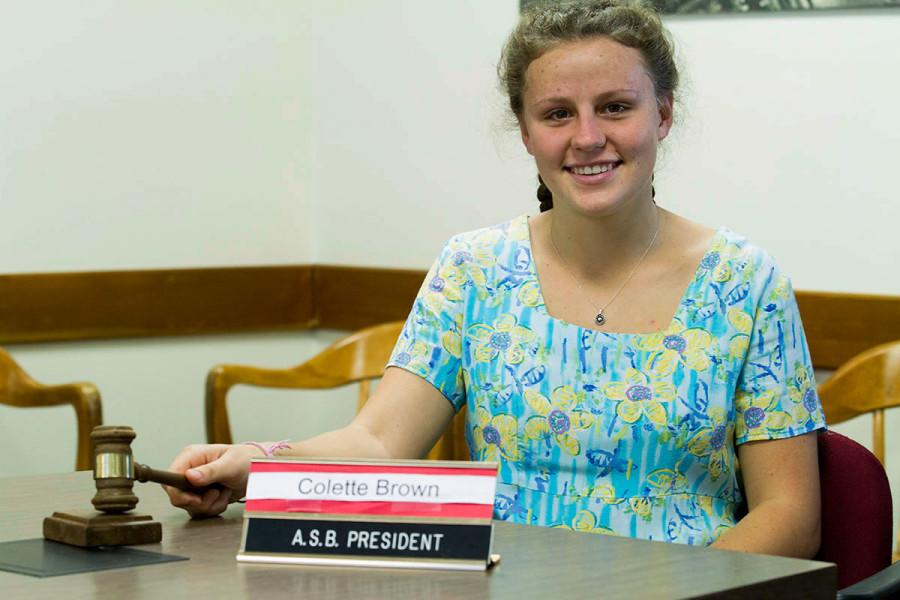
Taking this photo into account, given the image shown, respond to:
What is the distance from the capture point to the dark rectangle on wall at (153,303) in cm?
388

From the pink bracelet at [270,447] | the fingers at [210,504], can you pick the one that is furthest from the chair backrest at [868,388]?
the fingers at [210,504]

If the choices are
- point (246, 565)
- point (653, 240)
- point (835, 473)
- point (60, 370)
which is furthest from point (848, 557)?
point (60, 370)

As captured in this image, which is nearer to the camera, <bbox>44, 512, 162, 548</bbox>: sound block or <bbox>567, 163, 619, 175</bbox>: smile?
<bbox>44, 512, 162, 548</bbox>: sound block

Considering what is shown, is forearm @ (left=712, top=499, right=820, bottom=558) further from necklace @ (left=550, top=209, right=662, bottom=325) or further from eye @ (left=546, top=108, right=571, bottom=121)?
eye @ (left=546, top=108, right=571, bottom=121)

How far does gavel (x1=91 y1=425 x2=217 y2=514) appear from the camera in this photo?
1656 millimetres

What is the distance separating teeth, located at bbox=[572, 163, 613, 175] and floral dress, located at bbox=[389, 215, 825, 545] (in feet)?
0.75

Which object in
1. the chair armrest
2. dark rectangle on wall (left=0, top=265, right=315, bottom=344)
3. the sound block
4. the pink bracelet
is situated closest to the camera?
the sound block

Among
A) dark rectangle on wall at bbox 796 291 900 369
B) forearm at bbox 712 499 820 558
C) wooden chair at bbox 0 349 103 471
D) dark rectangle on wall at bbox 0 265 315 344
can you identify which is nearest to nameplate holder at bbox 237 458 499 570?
forearm at bbox 712 499 820 558

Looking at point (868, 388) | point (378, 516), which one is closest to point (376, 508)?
point (378, 516)

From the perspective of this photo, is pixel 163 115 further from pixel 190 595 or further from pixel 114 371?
pixel 190 595

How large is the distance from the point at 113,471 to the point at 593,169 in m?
0.92

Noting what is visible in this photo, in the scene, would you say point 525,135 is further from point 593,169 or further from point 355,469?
point 355,469

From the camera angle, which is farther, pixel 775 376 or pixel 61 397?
pixel 61 397

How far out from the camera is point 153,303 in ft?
13.5
